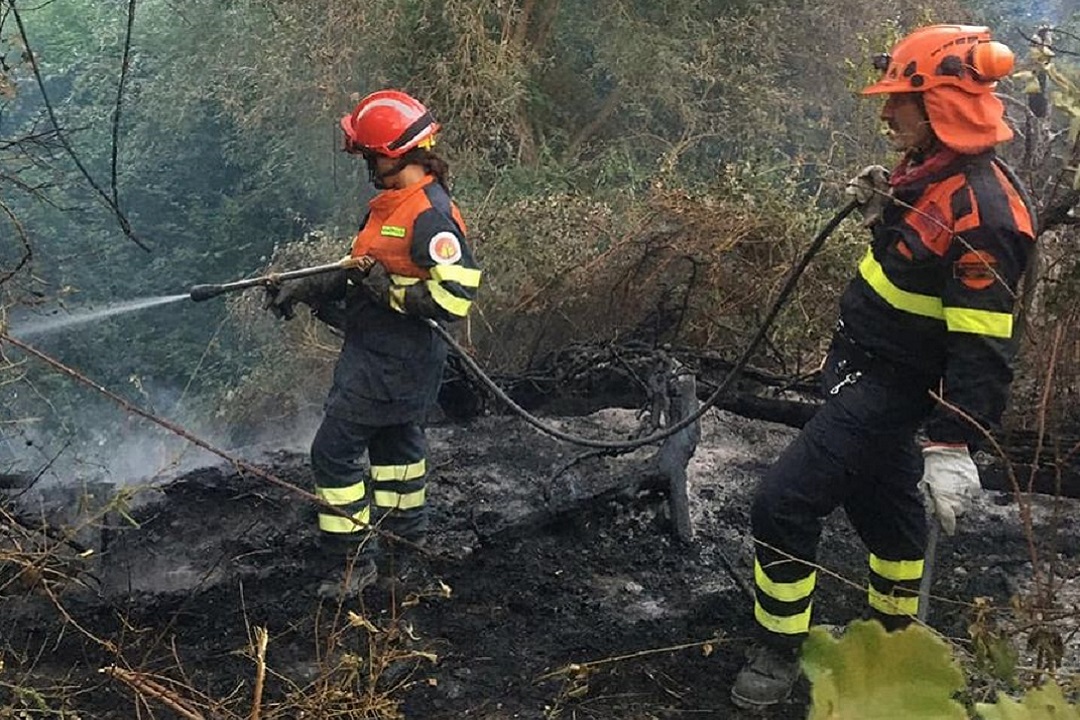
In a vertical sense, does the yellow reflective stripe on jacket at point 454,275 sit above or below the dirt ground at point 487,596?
above

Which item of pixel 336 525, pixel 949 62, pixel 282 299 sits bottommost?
pixel 336 525

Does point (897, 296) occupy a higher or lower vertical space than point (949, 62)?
lower

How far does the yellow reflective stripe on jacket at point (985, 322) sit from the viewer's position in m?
2.90

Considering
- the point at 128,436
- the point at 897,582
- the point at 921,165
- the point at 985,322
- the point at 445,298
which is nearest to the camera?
the point at 985,322

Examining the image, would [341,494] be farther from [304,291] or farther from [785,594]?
[785,594]

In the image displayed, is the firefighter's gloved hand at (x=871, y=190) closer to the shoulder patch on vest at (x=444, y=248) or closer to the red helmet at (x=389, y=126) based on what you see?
the shoulder patch on vest at (x=444, y=248)

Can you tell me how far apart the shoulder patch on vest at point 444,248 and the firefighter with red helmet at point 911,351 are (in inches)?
58.2

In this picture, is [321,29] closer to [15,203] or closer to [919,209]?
[15,203]

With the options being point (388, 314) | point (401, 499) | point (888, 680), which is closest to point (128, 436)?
point (401, 499)

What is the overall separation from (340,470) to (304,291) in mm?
765

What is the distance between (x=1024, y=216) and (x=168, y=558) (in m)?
3.68

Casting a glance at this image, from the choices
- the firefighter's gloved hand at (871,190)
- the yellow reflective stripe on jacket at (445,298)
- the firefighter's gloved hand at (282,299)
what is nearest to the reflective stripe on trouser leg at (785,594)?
the firefighter's gloved hand at (871,190)

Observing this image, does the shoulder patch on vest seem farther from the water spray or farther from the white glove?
the white glove

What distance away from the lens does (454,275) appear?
4012 mm
